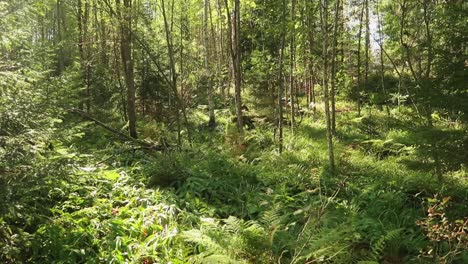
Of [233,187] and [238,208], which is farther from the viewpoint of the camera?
[233,187]

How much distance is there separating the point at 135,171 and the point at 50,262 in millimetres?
3327

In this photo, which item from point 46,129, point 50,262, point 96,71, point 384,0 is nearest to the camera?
point 50,262

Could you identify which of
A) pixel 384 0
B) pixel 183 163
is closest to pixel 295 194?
pixel 183 163

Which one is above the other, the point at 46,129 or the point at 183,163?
the point at 46,129

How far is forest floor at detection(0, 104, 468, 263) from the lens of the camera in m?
3.90

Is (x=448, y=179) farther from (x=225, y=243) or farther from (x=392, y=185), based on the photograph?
(x=225, y=243)

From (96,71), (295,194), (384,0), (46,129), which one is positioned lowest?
(295,194)

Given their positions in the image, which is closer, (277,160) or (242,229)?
(242,229)

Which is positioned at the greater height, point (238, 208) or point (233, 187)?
point (233, 187)

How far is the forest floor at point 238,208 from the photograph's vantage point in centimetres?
390

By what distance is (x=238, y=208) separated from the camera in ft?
19.0

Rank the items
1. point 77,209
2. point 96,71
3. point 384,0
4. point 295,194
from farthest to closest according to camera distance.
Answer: point 384,0
point 96,71
point 295,194
point 77,209

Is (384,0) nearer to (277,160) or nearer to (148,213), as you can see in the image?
(277,160)

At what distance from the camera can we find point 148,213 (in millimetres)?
5082
